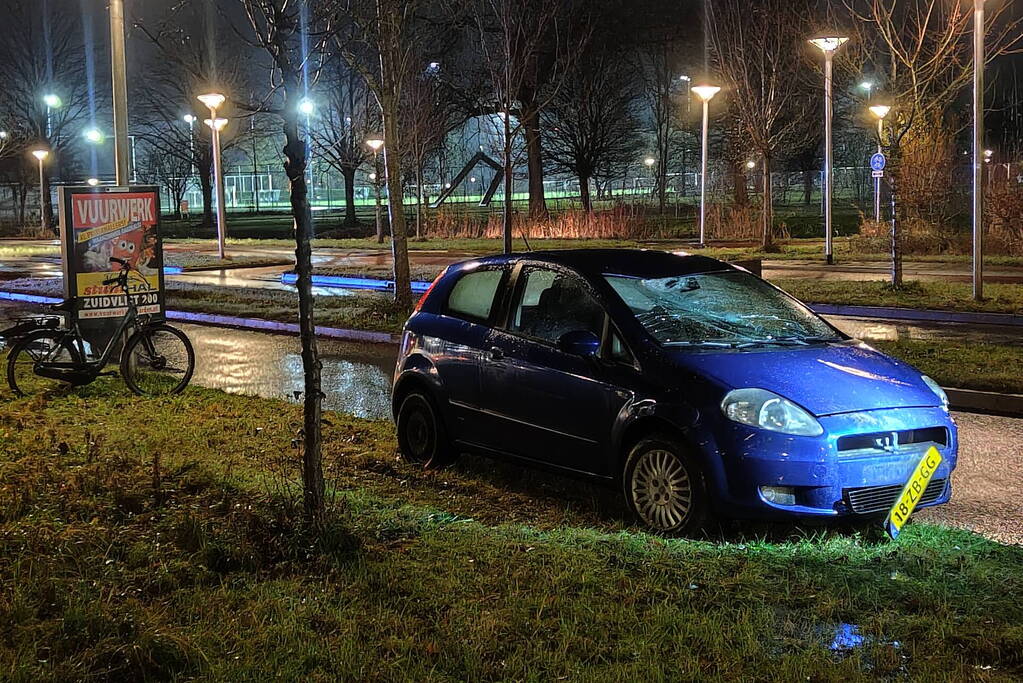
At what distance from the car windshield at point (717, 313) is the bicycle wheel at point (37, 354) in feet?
20.6

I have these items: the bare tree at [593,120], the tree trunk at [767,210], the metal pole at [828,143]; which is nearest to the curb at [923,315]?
the metal pole at [828,143]

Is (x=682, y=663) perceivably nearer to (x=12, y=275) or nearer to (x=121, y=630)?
(x=121, y=630)

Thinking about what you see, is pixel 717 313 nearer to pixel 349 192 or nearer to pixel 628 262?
pixel 628 262

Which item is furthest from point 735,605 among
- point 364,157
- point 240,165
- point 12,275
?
point 240,165

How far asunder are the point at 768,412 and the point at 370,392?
240 inches

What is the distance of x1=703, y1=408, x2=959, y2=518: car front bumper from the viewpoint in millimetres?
5855

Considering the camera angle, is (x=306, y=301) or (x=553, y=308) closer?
(x=306, y=301)

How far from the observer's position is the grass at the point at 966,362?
1071cm

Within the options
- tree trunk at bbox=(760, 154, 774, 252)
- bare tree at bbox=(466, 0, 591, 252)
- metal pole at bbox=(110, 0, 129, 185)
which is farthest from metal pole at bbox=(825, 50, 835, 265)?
metal pole at bbox=(110, 0, 129, 185)

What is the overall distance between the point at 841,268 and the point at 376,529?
2296cm

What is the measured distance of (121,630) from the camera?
4.33 m

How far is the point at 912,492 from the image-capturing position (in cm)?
577

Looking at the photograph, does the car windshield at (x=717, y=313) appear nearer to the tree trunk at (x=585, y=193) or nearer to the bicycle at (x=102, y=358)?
the bicycle at (x=102, y=358)

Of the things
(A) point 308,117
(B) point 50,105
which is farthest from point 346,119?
(A) point 308,117
